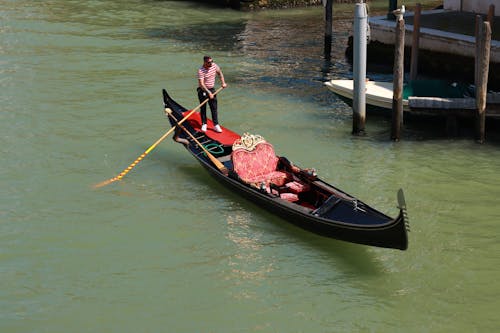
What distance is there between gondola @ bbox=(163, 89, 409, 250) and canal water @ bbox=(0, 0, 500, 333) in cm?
40

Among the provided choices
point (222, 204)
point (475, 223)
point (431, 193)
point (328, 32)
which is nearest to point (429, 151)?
point (431, 193)

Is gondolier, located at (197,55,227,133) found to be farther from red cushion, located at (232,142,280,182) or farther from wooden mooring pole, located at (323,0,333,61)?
wooden mooring pole, located at (323,0,333,61)

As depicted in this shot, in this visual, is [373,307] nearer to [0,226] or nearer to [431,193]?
[431,193]

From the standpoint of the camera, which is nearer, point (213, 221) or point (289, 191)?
point (289, 191)

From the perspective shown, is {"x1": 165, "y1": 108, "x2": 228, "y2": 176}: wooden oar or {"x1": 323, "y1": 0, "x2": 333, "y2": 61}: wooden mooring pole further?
{"x1": 323, "y1": 0, "x2": 333, "y2": 61}: wooden mooring pole

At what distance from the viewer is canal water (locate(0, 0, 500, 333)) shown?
984 centimetres

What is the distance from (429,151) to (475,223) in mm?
3183

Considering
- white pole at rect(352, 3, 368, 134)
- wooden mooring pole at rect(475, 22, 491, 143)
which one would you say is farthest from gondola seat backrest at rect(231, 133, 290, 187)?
wooden mooring pole at rect(475, 22, 491, 143)

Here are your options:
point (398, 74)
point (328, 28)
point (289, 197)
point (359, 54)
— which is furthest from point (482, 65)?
point (328, 28)

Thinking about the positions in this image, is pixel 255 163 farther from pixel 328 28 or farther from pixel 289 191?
pixel 328 28

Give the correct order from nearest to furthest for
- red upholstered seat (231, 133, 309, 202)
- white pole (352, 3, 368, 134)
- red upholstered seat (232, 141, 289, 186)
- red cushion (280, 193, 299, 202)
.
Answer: red cushion (280, 193, 299, 202), red upholstered seat (231, 133, 309, 202), red upholstered seat (232, 141, 289, 186), white pole (352, 3, 368, 134)

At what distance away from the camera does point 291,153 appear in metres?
15.2

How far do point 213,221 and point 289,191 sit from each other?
1.17 meters

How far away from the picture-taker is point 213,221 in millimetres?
12234
